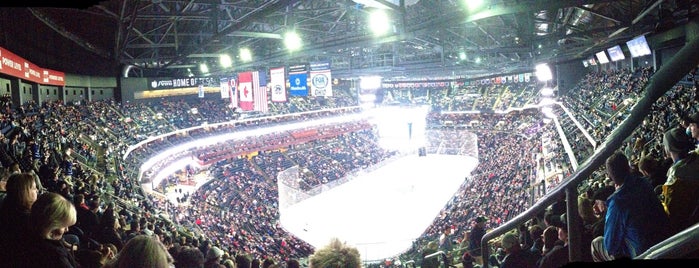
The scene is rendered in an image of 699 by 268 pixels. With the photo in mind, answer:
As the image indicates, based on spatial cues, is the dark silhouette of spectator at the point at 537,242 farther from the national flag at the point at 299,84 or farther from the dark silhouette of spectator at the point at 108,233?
the national flag at the point at 299,84

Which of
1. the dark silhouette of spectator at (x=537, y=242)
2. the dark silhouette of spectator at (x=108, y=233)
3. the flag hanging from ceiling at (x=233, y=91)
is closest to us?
the dark silhouette of spectator at (x=537, y=242)

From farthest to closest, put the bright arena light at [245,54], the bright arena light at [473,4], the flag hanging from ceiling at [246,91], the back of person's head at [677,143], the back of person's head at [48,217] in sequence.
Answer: the bright arena light at [245,54]
the flag hanging from ceiling at [246,91]
the bright arena light at [473,4]
the back of person's head at [677,143]
the back of person's head at [48,217]

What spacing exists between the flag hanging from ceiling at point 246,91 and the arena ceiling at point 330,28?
4.59 ft

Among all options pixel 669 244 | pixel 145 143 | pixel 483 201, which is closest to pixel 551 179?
pixel 483 201

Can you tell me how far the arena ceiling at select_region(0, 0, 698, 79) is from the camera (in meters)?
11.6

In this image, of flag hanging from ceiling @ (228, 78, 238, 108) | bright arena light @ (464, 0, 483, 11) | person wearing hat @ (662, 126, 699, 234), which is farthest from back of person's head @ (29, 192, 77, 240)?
flag hanging from ceiling @ (228, 78, 238, 108)

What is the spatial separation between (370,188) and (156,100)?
17151 millimetres

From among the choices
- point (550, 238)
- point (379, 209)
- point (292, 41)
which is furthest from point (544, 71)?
point (550, 238)

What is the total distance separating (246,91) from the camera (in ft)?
66.1

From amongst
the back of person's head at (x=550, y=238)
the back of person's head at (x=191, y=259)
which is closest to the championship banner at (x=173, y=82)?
the back of person's head at (x=191, y=259)

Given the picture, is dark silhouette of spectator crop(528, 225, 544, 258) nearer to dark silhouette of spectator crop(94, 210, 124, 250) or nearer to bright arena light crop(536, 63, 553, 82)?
dark silhouette of spectator crop(94, 210, 124, 250)

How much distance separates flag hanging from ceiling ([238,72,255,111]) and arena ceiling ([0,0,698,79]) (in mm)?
1400

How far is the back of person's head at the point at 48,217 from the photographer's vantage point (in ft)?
8.15

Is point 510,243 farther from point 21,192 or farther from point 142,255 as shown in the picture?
point 21,192
